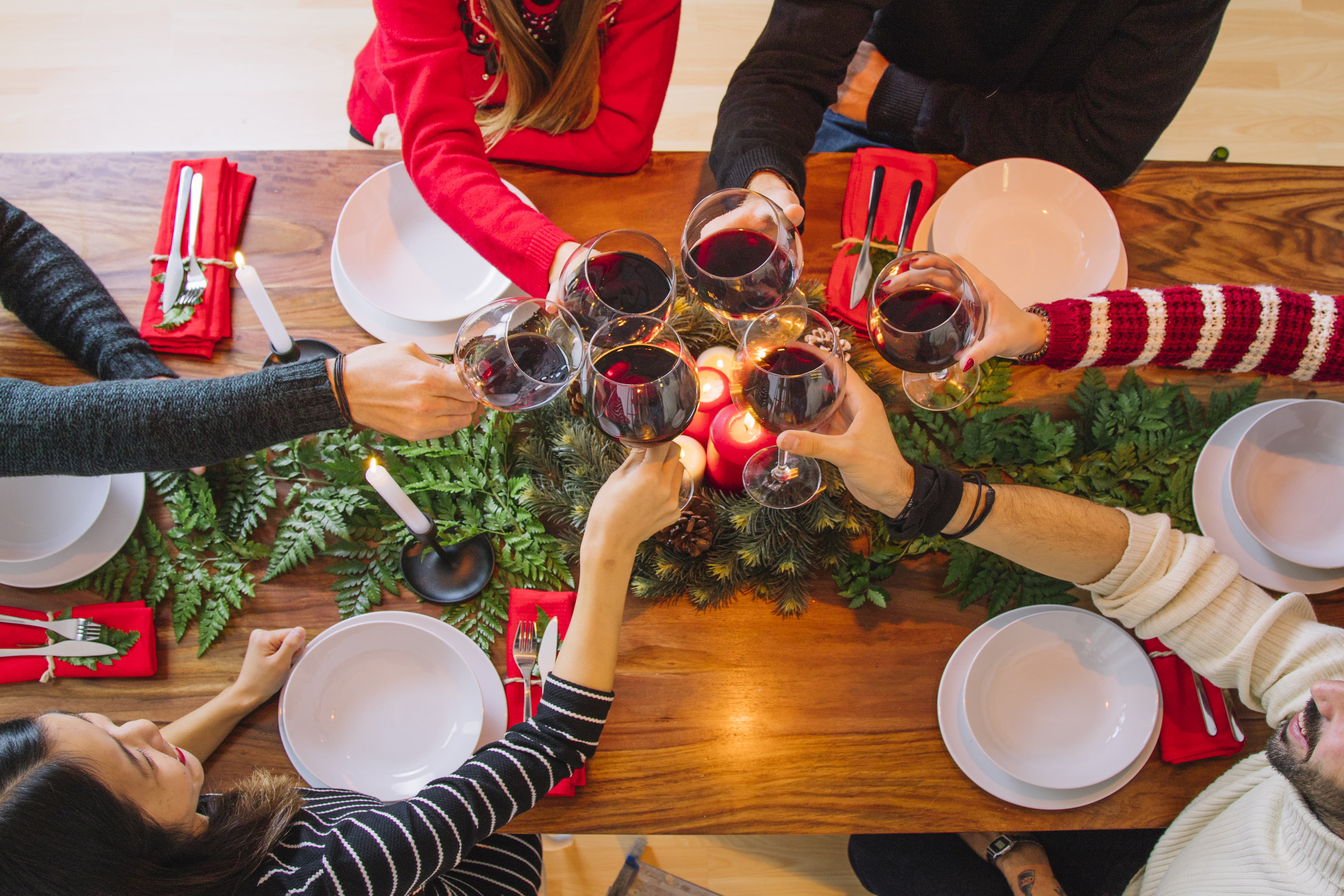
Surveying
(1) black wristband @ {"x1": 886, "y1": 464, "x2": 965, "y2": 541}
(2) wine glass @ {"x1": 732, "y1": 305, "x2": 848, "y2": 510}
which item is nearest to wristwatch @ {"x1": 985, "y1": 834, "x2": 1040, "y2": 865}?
(1) black wristband @ {"x1": 886, "y1": 464, "x2": 965, "y2": 541}

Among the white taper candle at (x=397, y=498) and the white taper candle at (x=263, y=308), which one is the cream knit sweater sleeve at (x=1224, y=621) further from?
the white taper candle at (x=263, y=308)

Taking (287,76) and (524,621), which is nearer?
(524,621)

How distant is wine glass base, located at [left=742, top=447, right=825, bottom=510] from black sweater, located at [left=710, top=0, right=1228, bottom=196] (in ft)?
1.59

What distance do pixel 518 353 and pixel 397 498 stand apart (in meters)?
0.26

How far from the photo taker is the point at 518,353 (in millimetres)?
988

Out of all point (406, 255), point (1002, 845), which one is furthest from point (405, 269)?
point (1002, 845)

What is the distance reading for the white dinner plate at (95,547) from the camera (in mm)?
1131

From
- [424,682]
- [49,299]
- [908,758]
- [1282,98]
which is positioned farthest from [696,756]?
[1282,98]

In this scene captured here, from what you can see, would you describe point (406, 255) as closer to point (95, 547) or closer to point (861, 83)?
point (95, 547)

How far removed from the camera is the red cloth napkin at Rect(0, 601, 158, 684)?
110 cm

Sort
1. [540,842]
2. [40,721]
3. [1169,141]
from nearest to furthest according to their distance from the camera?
1. [40,721]
2. [540,842]
3. [1169,141]

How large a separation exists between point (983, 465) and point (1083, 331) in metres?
0.25

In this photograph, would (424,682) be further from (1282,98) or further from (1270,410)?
(1282,98)

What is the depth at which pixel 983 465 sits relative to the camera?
3.94 ft
